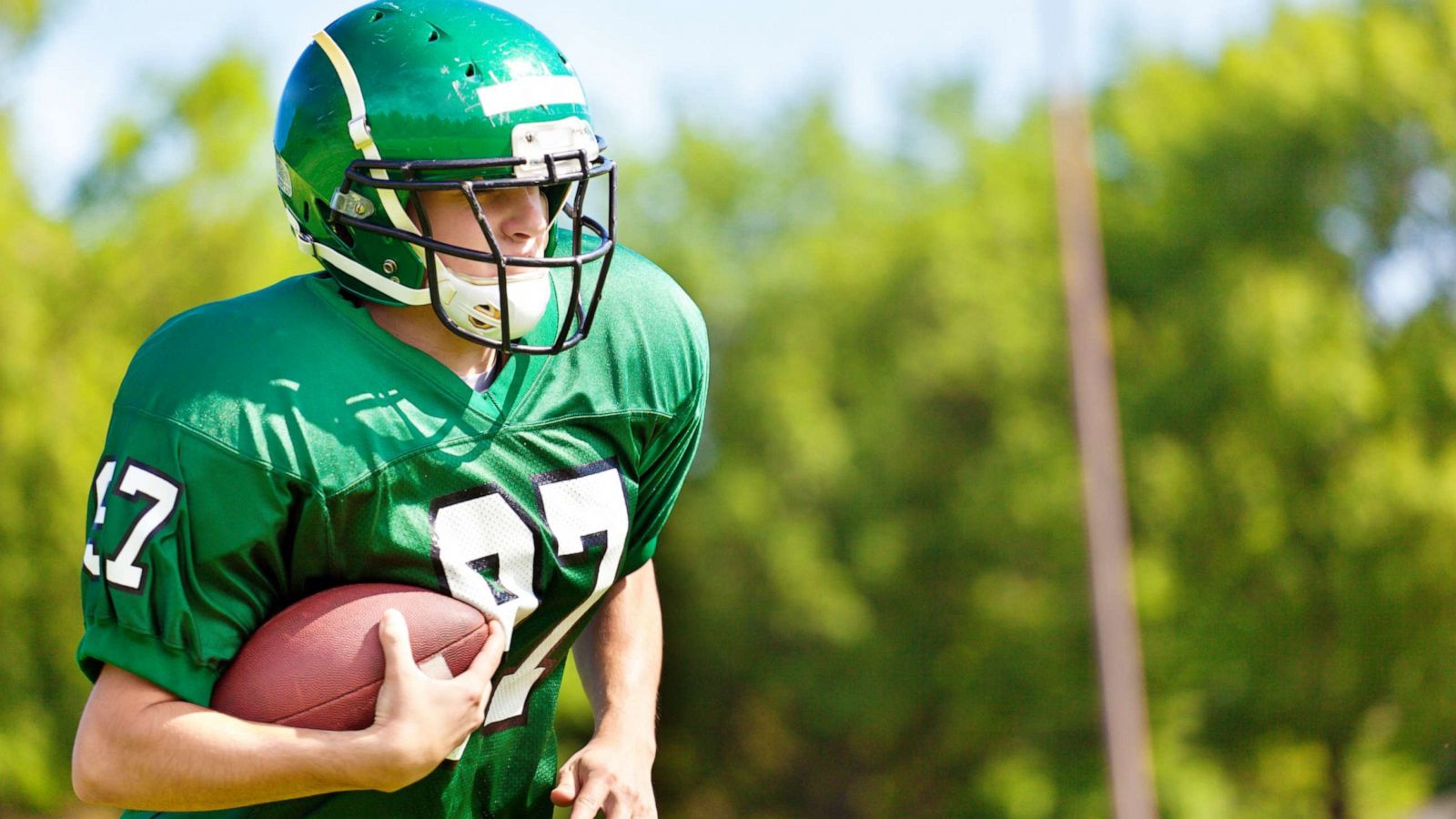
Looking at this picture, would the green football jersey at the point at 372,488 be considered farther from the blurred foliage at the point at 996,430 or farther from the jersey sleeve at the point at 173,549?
the blurred foliage at the point at 996,430

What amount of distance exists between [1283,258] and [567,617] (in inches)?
Result: 573

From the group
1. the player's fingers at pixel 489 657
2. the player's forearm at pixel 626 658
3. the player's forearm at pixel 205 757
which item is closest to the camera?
the player's forearm at pixel 205 757

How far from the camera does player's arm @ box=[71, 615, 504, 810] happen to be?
1.77 meters

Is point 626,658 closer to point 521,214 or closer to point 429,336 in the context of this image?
point 429,336

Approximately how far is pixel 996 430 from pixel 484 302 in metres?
15.8

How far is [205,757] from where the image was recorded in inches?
69.5

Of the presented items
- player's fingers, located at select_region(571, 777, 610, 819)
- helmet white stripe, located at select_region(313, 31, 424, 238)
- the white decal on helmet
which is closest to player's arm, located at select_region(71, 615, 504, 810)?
player's fingers, located at select_region(571, 777, 610, 819)

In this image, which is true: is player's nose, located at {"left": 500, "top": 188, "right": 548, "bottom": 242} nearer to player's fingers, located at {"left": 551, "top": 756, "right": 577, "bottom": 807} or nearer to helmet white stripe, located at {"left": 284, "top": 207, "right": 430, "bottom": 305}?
helmet white stripe, located at {"left": 284, "top": 207, "right": 430, "bottom": 305}

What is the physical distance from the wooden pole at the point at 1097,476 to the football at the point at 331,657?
1016 centimetres

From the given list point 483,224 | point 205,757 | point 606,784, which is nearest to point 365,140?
point 483,224

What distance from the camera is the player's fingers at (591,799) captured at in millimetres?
2027

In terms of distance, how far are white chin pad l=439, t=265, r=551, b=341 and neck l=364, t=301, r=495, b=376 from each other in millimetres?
83

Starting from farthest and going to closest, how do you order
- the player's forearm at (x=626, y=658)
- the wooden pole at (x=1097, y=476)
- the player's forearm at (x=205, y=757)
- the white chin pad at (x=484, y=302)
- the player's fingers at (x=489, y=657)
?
the wooden pole at (x=1097, y=476) → the player's forearm at (x=626, y=658) → the white chin pad at (x=484, y=302) → the player's fingers at (x=489, y=657) → the player's forearm at (x=205, y=757)

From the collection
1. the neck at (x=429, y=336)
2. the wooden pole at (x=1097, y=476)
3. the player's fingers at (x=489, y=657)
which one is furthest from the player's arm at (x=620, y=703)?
the wooden pole at (x=1097, y=476)
